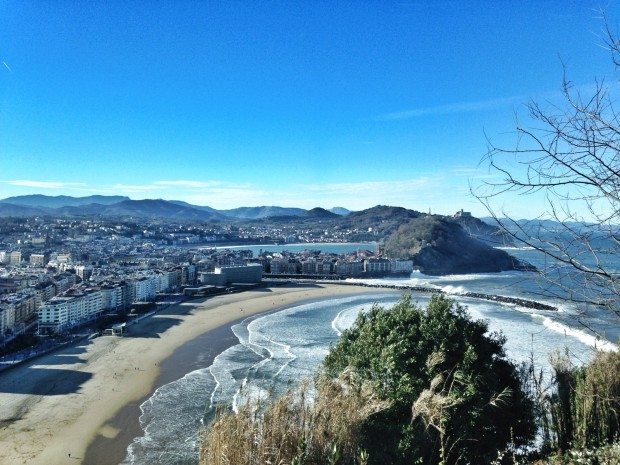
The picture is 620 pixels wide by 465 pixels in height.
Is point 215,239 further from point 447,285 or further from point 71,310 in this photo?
point 71,310

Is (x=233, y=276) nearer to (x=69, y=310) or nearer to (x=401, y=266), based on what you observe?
(x=69, y=310)

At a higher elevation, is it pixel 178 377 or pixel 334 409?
pixel 334 409

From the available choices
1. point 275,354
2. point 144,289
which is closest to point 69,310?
point 144,289

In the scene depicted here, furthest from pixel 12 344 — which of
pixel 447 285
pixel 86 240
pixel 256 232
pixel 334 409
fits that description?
pixel 256 232

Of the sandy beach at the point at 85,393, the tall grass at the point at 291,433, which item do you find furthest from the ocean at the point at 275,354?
the sandy beach at the point at 85,393

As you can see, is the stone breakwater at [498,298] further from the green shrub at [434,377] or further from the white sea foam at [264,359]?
the green shrub at [434,377]
